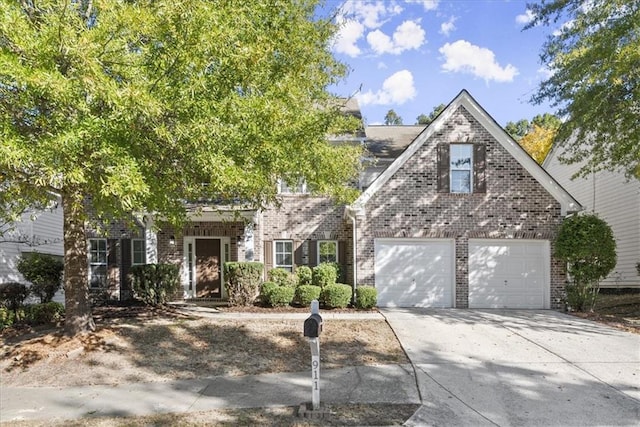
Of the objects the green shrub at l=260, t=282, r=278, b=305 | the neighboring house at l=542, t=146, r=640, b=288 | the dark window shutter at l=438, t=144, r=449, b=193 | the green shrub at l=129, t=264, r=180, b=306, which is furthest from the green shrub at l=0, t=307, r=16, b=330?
the neighboring house at l=542, t=146, r=640, b=288

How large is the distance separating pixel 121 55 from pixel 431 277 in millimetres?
10199

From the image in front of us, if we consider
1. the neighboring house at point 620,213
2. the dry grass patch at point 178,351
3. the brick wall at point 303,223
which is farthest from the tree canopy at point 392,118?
the dry grass patch at point 178,351

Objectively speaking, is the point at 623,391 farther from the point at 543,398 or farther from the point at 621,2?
the point at 621,2

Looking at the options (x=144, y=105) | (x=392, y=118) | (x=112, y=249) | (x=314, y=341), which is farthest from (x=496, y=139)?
(x=392, y=118)

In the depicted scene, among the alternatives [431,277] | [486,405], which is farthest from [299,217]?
[486,405]

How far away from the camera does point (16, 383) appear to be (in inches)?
298

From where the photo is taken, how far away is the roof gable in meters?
13.4

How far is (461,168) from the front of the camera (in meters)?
13.7

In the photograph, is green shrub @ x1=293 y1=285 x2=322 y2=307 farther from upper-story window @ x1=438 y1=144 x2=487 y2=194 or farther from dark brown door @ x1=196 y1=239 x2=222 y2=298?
upper-story window @ x1=438 y1=144 x2=487 y2=194

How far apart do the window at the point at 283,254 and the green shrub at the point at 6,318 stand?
7364mm

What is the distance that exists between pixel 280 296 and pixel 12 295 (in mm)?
6920

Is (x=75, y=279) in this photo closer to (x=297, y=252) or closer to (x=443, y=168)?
(x=297, y=252)

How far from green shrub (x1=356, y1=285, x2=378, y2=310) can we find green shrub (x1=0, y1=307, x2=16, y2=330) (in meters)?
8.78

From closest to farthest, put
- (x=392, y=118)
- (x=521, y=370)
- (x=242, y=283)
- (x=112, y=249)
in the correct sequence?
(x=521, y=370)
(x=242, y=283)
(x=112, y=249)
(x=392, y=118)
